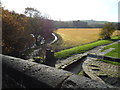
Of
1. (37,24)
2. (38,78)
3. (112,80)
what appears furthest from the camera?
(37,24)

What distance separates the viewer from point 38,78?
158 centimetres

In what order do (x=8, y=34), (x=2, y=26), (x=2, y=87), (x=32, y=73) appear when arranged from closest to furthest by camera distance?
(x=32, y=73)
(x=2, y=87)
(x=2, y=26)
(x=8, y=34)

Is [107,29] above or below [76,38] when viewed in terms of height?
above

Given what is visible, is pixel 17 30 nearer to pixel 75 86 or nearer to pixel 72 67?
pixel 72 67

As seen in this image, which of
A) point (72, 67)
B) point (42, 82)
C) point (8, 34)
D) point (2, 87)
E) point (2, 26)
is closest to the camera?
point (42, 82)

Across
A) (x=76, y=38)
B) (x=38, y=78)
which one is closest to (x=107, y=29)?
(x=76, y=38)

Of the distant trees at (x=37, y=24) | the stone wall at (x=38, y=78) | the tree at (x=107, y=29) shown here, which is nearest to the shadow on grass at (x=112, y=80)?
the stone wall at (x=38, y=78)

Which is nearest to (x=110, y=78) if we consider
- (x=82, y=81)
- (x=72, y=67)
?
(x=72, y=67)

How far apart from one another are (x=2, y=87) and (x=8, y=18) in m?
9.92

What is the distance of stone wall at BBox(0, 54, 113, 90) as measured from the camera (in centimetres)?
140

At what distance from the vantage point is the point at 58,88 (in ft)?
4.50

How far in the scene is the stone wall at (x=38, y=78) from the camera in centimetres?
140

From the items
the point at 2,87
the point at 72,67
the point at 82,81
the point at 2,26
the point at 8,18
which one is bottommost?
the point at 72,67

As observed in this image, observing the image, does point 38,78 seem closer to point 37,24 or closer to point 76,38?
point 37,24
